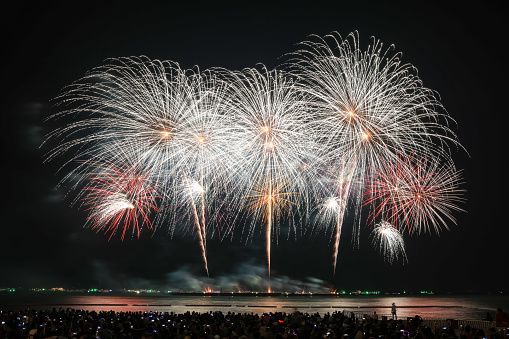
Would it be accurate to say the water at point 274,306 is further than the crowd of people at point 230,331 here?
Yes

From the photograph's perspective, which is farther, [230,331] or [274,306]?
[274,306]

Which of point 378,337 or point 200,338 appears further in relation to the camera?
point 378,337

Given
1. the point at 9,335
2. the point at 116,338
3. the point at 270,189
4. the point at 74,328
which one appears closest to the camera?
the point at 9,335

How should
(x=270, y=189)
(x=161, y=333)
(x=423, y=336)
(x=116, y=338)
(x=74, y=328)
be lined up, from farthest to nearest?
1. (x=270, y=189)
2. (x=74, y=328)
3. (x=116, y=338)
4. (x=161, y=333)
5. (x=423, y=336)

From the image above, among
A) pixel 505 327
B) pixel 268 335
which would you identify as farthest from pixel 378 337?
pixel 505 327

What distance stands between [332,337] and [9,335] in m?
11.4

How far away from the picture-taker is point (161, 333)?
61.5 ft

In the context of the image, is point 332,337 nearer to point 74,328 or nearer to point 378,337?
point 378,337

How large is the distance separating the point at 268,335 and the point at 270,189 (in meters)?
24.7

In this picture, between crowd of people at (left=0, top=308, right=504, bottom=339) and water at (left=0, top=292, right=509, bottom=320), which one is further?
water at (left=0, top=292, right=509, bottom=320)

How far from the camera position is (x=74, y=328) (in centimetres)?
2269

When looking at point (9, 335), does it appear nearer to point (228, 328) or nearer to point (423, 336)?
point (228, 328)

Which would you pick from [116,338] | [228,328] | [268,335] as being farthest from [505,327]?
[116,338]

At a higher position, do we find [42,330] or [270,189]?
[270,189]
